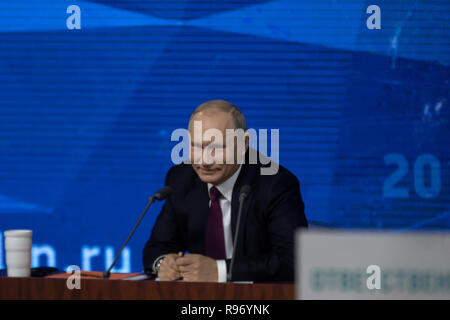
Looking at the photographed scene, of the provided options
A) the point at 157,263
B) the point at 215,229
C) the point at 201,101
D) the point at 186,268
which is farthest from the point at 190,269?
the point at 201,101

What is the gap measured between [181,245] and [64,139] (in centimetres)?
248

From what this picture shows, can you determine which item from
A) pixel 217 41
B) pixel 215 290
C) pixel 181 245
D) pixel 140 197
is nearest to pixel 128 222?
pixel 140 197

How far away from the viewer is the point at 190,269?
2.39 m

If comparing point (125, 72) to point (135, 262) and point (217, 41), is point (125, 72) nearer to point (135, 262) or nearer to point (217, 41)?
point (217, 41)

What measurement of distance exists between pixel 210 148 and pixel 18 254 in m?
0.80

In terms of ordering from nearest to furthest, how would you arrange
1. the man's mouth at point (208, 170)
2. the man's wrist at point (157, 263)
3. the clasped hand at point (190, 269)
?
the clasped hand at point (190, 269), the man's wrist at point (157, 263), the man's mouth at point (208, 170)

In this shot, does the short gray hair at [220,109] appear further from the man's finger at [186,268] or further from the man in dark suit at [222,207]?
the man's finger at [186,268]

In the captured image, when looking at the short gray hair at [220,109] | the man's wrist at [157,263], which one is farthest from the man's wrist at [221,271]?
the short gray hair at [220,109]

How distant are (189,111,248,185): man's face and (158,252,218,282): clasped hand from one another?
0.42m

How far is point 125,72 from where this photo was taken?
5113 millimetres

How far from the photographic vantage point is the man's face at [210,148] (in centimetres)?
265

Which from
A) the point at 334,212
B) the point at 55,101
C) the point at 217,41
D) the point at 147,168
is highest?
the point at 217,41

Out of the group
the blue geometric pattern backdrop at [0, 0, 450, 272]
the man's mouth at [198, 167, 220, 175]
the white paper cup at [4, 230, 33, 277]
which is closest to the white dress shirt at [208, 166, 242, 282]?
the man's mouth at [198, 167, 220, 175]

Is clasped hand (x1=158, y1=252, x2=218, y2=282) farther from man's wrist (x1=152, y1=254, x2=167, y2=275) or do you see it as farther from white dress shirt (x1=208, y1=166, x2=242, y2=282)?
white dress shirt (x1=208, y1=166, x2=242, y2=282)
